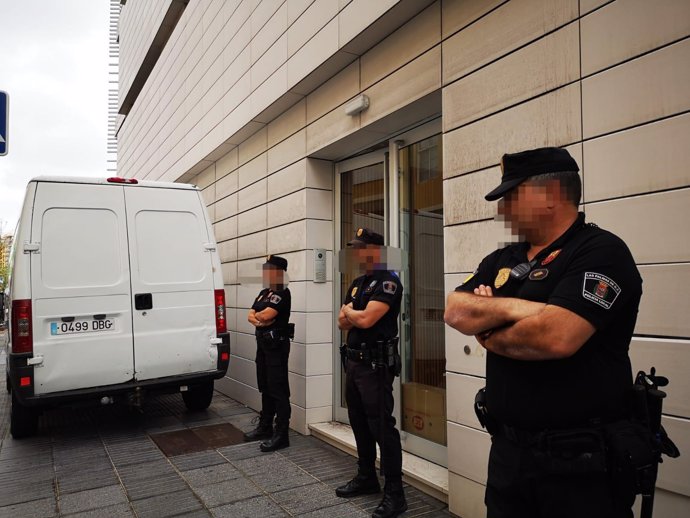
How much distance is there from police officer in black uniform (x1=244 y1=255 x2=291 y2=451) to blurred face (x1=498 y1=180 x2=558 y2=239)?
354 cm

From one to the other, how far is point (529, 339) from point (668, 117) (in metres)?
1.53

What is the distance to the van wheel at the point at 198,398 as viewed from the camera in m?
6.78

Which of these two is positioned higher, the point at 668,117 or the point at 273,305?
the point at 668,117

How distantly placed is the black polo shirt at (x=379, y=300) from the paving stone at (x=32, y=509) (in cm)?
259

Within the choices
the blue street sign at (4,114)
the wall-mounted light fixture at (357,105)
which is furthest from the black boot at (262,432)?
the blue street sign at (4,114)

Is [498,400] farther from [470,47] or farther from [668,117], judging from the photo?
[470,47]

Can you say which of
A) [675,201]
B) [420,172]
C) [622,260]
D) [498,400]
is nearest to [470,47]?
[420,172]

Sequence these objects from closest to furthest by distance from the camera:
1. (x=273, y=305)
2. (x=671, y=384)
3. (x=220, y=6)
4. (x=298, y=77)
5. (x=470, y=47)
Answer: (x=671, y=384), (x=470, y=47), (x=273, y=305), (x=298, y=77), (x=220, y=6)

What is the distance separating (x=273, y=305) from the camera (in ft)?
17.0

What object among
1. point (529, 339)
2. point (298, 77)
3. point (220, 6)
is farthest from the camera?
point (220, 6)

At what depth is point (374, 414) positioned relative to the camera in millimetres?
3701

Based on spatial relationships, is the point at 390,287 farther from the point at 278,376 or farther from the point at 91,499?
the point at 91,499

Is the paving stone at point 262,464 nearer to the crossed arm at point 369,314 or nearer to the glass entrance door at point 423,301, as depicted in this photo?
the glass entrance door at point 423,301

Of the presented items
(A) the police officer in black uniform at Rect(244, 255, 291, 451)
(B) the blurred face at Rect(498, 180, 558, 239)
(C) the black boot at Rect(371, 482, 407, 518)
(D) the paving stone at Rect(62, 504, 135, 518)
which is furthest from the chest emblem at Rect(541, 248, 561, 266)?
(A) the police officer in black uniform at Rect(244, 255, 291, 451)
